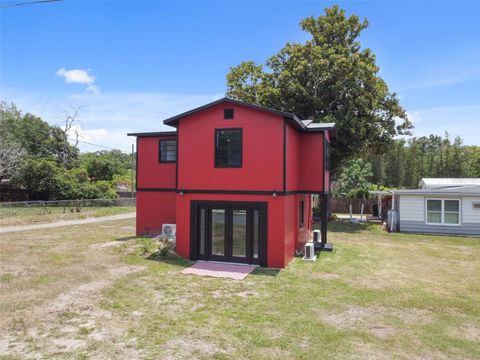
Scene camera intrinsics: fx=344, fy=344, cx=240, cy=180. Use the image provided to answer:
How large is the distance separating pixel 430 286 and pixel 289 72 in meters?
16.3

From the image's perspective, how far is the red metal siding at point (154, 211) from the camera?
1481cm

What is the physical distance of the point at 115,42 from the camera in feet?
50.3

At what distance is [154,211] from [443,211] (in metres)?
14.6

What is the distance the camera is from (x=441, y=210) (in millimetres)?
17891

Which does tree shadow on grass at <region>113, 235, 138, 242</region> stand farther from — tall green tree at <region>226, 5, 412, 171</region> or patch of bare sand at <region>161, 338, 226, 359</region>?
tall green tree at <region>226, 5, 412, 171</region>

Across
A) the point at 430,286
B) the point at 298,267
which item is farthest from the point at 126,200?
the point at 430,286

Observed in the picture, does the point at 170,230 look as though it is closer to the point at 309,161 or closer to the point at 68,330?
the point at 309,161

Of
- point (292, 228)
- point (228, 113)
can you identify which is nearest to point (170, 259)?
point (292, 228)

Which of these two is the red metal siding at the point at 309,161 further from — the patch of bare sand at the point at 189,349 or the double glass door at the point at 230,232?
the patch of bare sand at the point at 189,349

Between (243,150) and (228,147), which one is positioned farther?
(228,147)

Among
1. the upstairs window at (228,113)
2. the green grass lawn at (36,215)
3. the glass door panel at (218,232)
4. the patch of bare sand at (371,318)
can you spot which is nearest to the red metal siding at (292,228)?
the glass door panel at (218,232)

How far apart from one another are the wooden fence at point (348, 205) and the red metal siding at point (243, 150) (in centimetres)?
2235

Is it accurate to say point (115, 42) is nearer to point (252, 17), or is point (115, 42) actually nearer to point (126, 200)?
point (252, 17)

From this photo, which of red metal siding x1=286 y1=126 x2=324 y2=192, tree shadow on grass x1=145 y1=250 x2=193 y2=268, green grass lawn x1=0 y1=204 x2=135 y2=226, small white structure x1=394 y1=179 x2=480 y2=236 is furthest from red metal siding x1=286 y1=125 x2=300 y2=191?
green grass lawn x1=0 y1=204 x2=135 y2=226
